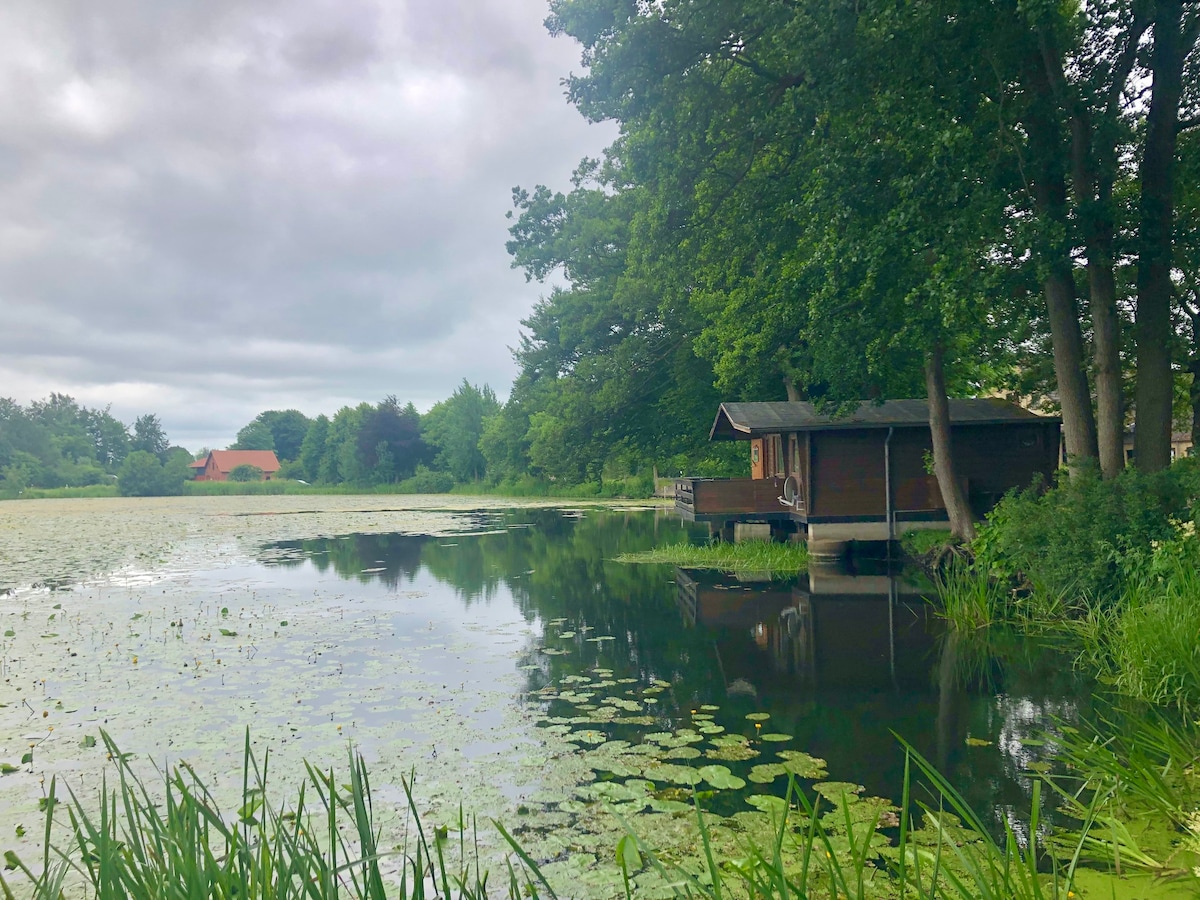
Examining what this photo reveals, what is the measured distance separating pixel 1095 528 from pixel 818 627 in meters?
3.74

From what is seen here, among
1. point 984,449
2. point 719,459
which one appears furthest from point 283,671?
point 719,459

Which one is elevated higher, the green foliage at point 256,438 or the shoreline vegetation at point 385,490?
the green foliage at point 256,438

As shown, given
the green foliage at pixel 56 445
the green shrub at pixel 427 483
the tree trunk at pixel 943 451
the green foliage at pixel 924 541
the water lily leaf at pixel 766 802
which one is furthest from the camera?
the green foliage at pixel 56 445

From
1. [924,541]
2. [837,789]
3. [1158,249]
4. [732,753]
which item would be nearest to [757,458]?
[924,541]

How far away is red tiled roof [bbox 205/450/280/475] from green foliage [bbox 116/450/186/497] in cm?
1898

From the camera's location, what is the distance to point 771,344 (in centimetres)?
2261

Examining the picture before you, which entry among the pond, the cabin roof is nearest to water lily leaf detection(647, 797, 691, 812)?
the pond

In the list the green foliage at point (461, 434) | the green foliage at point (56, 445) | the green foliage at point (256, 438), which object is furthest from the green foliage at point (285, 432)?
the green foliage at point (461, 434)

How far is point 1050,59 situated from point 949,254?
3.58 meters

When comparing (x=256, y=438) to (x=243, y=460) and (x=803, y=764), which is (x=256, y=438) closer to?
(x=243, y=460)

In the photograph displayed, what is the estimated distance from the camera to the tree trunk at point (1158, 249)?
12938 millimetres

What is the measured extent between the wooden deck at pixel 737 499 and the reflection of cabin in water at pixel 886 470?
25mm

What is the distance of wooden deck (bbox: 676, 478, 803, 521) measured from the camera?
21375 millimetres

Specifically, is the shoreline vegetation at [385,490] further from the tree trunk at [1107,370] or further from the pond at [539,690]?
the tree trunk at [1107,370]
